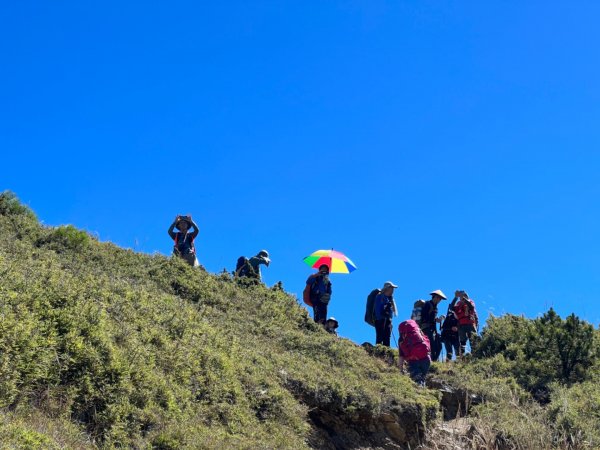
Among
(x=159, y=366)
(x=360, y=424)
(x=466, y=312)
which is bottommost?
(x=159, y=366)

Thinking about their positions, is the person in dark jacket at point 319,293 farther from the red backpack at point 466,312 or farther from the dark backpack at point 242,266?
the red backpack at point 466,312

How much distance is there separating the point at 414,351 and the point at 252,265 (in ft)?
15.7

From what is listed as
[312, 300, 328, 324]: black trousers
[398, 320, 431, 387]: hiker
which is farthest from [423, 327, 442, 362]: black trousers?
[398, 320, 431, 387]: hiker

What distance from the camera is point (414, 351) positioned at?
1187 cm

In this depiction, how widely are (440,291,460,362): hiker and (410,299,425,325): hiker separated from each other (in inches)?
40.9

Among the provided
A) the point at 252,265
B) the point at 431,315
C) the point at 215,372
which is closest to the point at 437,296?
the point at 431,315

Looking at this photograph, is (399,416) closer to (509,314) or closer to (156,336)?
(156,336)

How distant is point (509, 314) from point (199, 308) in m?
10.3

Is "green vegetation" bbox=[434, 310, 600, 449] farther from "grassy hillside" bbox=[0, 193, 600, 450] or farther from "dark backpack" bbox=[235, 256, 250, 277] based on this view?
"dark backpack" bbox=[235, 256, 250, 277]

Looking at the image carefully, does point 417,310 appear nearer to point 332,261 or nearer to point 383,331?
point 383,331

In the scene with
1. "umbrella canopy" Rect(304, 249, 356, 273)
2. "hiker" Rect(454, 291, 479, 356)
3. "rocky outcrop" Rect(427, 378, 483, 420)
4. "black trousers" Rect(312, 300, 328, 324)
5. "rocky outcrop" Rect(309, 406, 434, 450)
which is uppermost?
"umbrella canopy" Rect(304, 249, 356, 273)

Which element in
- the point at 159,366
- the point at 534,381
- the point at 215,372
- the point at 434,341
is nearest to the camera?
the point at 159,366

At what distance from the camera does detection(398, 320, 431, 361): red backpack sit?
38.9 ft

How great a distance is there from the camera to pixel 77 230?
12.2 metres
